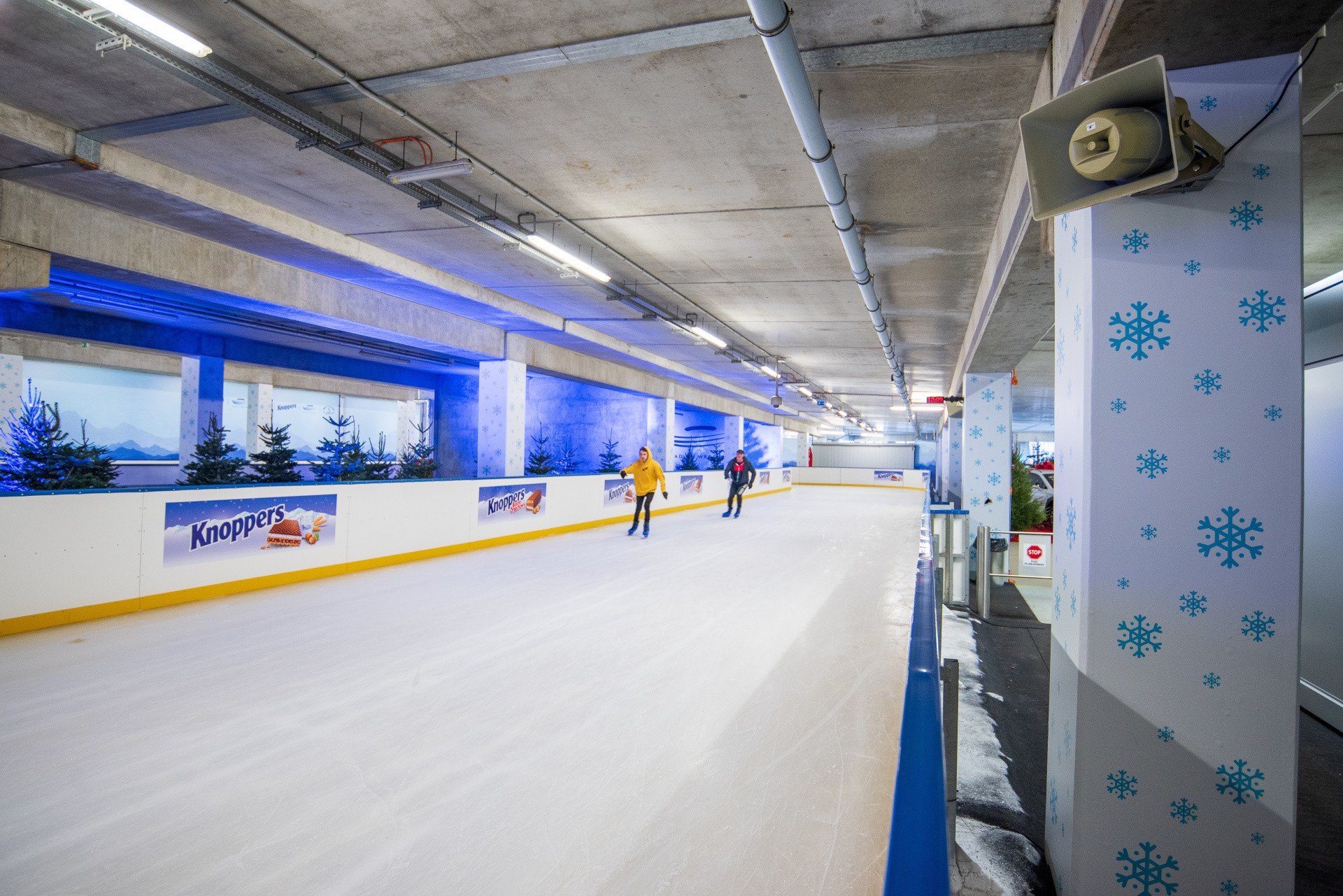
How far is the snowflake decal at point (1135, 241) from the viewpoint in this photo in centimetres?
244

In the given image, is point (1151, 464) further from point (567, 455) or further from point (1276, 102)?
point (567, 455)

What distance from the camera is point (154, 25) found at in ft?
11.4

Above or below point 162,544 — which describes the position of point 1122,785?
below

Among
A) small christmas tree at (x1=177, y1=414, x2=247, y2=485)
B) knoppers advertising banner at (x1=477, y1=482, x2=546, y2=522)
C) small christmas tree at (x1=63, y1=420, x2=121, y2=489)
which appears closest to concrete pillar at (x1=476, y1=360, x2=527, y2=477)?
knoppers advertising banner at (x1=477, y1=482, x2=546, y2=522)

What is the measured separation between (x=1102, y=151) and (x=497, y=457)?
11614 mm

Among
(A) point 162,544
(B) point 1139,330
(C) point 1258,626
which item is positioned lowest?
(A) point 162,544

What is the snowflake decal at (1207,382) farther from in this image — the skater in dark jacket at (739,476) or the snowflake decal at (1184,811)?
the skater in dark jacket at (739,476)

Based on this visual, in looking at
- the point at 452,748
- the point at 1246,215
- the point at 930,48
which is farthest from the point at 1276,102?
the point at 452,748

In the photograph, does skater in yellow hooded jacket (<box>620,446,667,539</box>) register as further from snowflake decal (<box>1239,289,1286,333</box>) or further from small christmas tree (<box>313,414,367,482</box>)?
snowflake decal (<box>1239,289,1286,333</box>)

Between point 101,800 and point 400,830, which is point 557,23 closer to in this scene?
point 400,830

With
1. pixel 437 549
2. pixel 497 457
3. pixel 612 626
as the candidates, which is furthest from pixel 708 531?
pixel 612 626

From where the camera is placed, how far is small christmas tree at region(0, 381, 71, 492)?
20.0 ft

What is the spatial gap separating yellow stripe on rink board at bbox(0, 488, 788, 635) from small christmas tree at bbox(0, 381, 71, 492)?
1.25 metres

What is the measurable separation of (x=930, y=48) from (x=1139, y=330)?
8.32 ft
